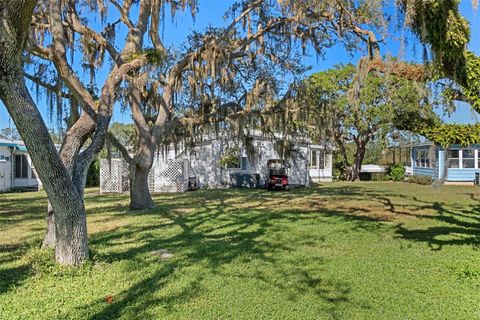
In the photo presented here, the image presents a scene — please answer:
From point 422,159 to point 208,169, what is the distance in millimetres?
16260

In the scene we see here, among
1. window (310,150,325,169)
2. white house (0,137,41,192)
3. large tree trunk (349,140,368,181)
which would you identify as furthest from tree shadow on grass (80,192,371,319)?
large tree trunk (349,140,368,181)

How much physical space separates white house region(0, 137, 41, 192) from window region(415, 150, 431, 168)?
24.5 metres

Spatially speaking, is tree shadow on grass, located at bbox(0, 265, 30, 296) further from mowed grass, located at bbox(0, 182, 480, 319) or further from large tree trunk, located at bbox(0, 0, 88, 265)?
large tree trunk, located at bbox(0, 0, 88, 265)

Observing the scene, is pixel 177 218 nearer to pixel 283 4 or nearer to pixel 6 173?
pixel 283 4

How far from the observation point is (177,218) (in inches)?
377

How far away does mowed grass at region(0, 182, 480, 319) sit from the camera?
12.2ft

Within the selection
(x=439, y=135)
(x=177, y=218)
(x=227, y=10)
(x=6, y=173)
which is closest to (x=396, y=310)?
(x=439, y=135)

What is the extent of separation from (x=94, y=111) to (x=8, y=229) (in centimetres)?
423

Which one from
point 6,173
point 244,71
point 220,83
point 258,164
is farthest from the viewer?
point 258,164

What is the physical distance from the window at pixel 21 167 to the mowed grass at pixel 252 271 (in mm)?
13556

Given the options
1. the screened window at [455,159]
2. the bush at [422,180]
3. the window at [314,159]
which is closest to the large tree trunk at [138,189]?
the window at [314,159]

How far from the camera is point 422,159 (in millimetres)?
27781

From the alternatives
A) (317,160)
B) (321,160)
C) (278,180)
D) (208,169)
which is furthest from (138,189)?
(321,160)

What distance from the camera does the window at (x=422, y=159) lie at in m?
26.8
